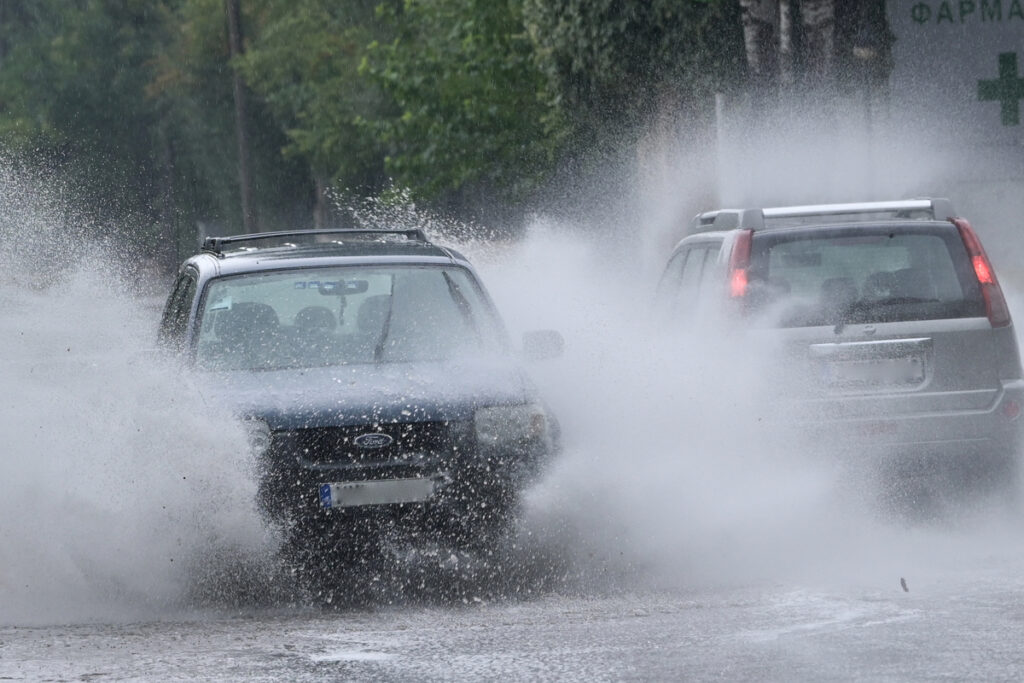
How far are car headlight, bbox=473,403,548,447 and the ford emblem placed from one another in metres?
0.38

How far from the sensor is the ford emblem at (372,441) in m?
8.02

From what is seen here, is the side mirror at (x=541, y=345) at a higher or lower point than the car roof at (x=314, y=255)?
lower

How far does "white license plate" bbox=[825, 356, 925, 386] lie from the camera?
31.4ft

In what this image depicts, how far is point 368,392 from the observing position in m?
8.31

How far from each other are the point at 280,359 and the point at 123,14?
239 feet

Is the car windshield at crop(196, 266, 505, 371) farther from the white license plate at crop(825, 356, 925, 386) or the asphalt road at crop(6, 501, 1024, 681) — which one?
the white license plate at crop(825, 356, 925, 386)

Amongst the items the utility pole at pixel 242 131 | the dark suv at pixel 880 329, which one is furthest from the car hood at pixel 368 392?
the utility pole at pixel 242 131

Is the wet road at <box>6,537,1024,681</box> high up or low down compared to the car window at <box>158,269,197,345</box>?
down

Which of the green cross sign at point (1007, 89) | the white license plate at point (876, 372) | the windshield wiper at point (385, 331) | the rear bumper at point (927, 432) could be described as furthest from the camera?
the green cross sign at point (1007, 89)

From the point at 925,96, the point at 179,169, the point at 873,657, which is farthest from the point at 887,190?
the point at 179,169

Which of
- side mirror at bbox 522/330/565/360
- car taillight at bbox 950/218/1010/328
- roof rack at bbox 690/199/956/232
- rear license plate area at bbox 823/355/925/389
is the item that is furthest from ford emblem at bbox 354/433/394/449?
car taillight at bbox 950/218/1010/328

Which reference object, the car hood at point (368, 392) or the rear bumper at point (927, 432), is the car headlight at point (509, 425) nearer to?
the car hood at point (368, 392)

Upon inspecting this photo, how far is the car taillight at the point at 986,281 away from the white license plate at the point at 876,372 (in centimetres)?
46

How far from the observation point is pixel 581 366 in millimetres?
10648
